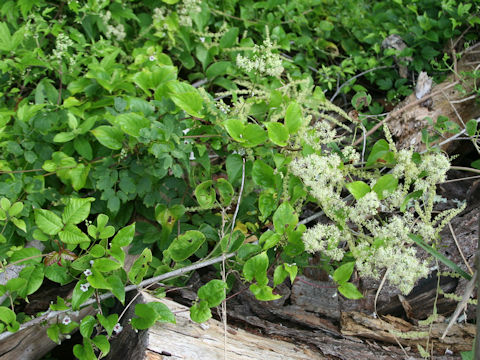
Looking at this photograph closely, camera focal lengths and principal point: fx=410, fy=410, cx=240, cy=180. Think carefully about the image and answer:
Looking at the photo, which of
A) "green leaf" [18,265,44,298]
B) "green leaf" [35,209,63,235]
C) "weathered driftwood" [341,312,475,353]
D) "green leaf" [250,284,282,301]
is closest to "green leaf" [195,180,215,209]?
→ "green leaf" [250,284,282,301]

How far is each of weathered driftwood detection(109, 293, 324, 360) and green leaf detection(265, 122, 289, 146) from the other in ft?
2.67

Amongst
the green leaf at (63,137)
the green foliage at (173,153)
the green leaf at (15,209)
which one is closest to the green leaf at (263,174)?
the green foliage at (173,153)

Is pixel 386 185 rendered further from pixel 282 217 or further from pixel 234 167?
Result: pixel 234 167

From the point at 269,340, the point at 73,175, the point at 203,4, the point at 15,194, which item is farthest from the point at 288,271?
the point at 203,4

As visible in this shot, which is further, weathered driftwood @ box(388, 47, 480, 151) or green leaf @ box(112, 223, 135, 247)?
weathered driftwood @ box(388, 47, 480, 151)

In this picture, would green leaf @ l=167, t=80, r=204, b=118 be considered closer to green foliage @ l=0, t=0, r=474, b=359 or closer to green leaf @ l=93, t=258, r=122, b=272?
green foliage @ l=0, t=0, r=474, b=359

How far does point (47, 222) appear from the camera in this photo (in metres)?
1.55

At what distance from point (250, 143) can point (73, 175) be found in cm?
86

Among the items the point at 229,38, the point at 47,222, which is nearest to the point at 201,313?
the point at 47,222

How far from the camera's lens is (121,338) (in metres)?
1.74

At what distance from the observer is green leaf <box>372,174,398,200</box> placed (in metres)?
1.65

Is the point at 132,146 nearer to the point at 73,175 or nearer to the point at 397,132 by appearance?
the point at 73,175

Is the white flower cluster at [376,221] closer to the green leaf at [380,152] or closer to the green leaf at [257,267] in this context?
the green leaf at [380,152]

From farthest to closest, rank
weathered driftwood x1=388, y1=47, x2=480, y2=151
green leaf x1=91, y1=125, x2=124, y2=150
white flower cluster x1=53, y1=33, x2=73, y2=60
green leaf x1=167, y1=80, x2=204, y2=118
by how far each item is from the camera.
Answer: weathered driftwood x1=388, y1=47, x2=480, y2=151 → white flower cluster x1=53, y1=33, x2=73, y2=60 → green leaf x1=91, y1=125, x2=124, y2=150 → green leaf x1=167, y1=80, x2=204, y2=118
